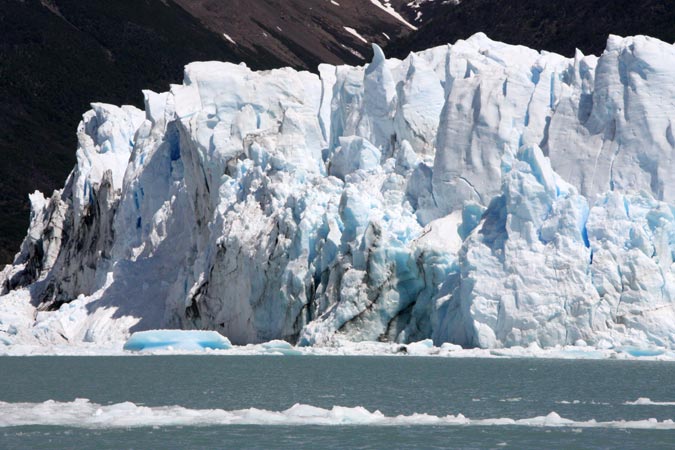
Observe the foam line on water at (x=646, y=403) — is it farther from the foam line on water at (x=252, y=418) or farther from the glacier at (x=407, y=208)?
the glacier at (x=407, y=208)

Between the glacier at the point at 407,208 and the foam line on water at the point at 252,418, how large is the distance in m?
12.5

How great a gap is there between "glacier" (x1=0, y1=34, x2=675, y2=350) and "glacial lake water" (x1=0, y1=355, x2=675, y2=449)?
5.90 ft

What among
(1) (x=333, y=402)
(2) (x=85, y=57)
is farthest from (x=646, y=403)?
(2) (x=85, y=57)

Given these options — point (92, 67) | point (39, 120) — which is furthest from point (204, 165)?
point (92, 67)

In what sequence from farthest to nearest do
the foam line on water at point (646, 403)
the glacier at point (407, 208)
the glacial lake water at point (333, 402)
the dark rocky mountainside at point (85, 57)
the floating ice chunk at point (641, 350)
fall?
the dark rocky mountainside at point (85, 57) → the glacier at point (407, 208) → the floating ice chunk at point (641, 350) → the foam line on water at point (646, 403) → the glacial lake water at point (333, 402)

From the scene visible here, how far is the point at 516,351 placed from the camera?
33.6 metres

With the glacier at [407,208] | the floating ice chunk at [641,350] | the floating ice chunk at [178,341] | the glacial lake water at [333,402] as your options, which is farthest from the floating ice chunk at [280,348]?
the floating ice chunk at [641,350]

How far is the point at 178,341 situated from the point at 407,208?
8.40m

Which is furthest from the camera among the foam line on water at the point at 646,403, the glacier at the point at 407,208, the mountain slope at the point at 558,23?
the mountain slope at the point at 558,23

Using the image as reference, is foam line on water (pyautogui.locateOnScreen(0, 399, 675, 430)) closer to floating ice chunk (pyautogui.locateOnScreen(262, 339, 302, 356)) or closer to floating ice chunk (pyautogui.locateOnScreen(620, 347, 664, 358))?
floating ice chunk (pyautogui.locateOnScreen(620, 347, 664, 358))

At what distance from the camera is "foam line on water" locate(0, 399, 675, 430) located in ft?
69.9

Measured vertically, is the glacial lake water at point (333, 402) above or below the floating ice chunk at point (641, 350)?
below

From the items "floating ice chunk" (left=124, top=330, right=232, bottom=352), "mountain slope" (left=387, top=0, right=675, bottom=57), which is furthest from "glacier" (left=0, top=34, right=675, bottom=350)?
"mountain slope" (left=387, top=0, right=675, bottom=57)

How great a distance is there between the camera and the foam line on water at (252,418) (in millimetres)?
21312
